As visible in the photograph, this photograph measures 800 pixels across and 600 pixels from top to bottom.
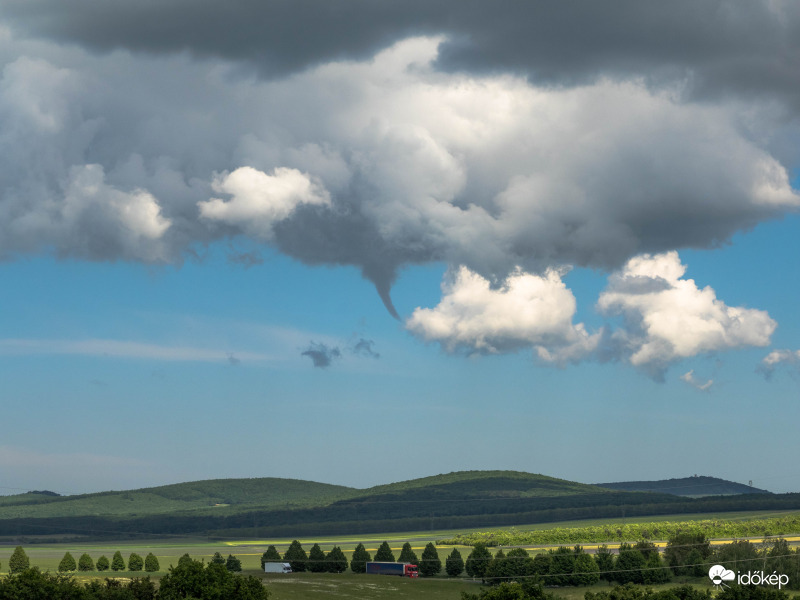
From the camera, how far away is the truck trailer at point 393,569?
590 ft

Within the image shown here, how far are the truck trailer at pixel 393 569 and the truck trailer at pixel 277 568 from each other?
17567 millimetres

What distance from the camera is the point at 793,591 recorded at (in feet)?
481

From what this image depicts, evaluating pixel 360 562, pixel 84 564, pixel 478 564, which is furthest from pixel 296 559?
pixel 84 564

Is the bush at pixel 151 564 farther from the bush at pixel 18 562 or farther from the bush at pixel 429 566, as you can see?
the bush at pixel 429 566

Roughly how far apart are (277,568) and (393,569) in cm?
2558

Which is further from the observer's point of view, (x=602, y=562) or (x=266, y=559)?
(x=266, y=559)

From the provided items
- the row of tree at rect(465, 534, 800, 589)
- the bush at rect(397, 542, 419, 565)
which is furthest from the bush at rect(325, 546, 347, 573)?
the row of tree at rect(465, 534, 800, 589)

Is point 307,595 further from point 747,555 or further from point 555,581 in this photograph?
point 747,555

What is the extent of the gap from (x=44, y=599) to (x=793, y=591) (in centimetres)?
11846

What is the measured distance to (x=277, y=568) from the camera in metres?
187

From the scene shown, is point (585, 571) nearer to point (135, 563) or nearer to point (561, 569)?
point (561, 569)

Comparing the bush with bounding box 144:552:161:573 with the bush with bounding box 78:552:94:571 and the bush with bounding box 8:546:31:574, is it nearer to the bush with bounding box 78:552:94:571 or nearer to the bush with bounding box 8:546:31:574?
the bush with bounding box 78:552:94:571

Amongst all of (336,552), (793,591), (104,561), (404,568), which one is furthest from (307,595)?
(793,591)

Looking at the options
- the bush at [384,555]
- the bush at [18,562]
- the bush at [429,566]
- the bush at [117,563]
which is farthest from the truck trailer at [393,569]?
the bush at [18,562]
